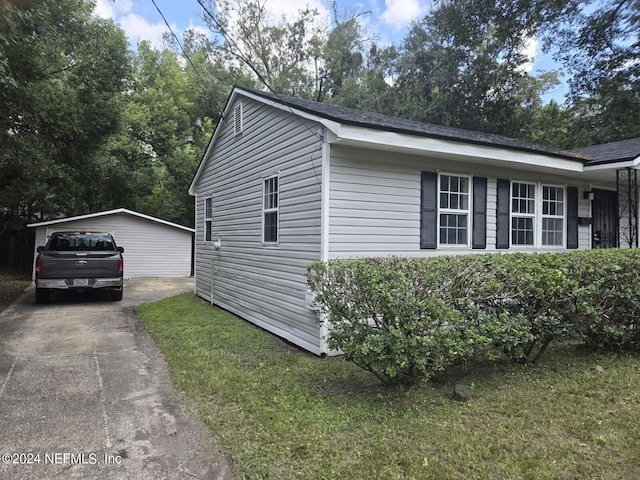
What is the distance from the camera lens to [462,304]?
3.79m

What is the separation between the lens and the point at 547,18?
17281mm

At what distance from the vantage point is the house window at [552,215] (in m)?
7.59

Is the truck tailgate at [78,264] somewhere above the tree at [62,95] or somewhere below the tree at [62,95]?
below

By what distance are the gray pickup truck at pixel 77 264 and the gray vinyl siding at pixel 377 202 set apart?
701 centimetres

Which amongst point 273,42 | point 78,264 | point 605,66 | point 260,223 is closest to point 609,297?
point 260,223

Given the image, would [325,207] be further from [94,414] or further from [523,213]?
[523,213]

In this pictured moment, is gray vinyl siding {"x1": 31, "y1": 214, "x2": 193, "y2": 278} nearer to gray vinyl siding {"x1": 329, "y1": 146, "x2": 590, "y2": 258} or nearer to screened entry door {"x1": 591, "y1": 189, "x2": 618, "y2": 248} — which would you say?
gray vinyl siding {"x1": 329, "y1": 146, "x2": 590, "y2": 258}

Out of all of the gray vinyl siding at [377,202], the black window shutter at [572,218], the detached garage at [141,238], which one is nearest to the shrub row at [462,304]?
the gray vinyl siding at [377,202]

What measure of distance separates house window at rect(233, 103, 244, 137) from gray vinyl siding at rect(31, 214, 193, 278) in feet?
32.3

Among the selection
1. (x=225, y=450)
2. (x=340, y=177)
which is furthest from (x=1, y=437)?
(x=340, y=177)

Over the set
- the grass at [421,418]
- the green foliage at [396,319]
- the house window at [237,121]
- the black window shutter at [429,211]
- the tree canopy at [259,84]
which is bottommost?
the grass at [421,418]

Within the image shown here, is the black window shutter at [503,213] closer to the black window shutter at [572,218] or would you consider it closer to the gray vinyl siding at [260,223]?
the black window shutter at [572,218]

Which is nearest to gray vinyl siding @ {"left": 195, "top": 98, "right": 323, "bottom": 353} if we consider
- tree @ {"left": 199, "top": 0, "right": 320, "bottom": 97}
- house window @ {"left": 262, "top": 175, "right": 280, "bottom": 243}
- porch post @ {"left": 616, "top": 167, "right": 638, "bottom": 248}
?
house window @ {"left": 262, "top": 175, "right": 280, "bottom": 243}

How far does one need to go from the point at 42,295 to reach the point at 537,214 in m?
11.6
